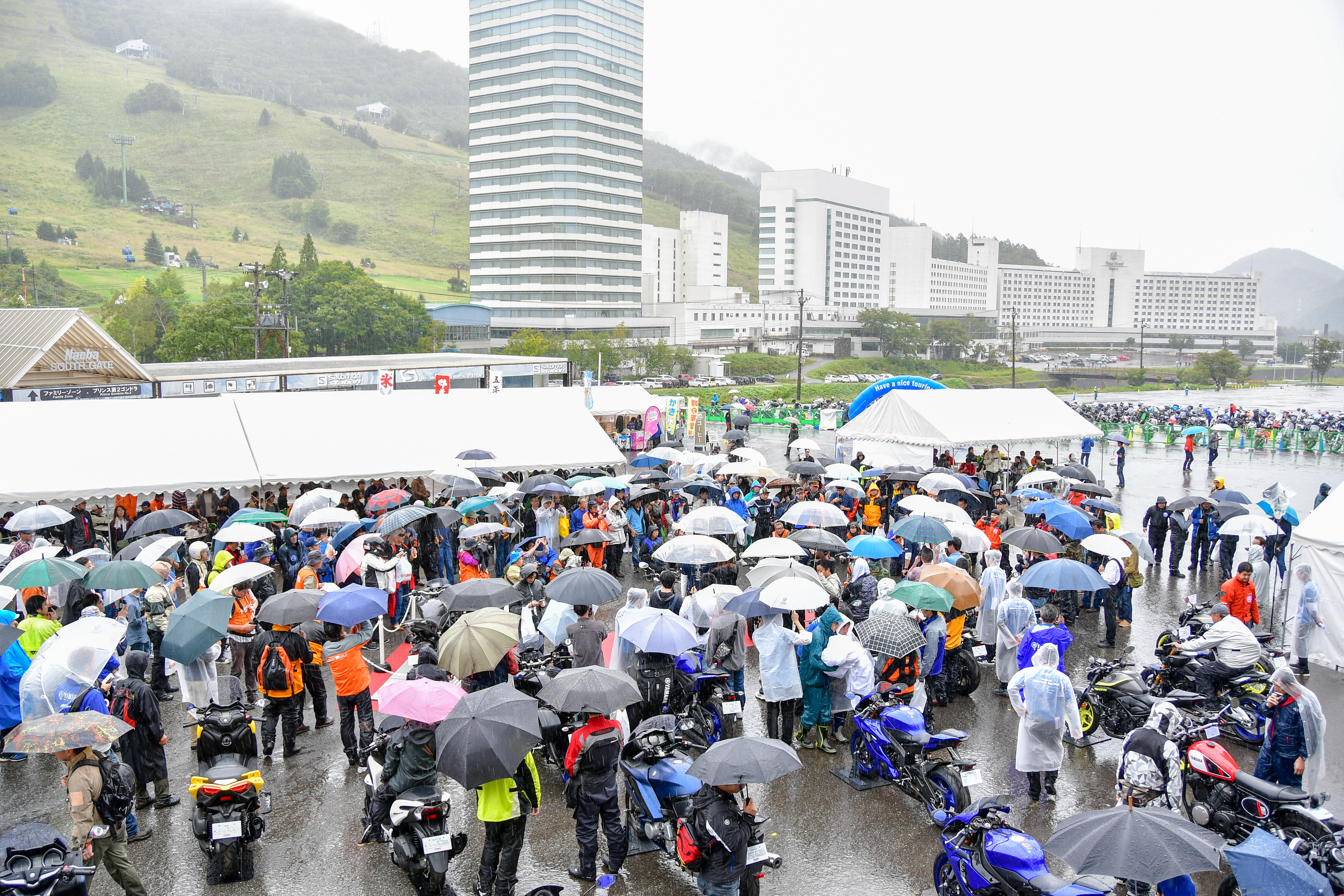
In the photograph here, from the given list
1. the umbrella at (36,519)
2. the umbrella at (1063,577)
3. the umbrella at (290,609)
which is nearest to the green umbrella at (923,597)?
the umbrella at (1063,577)

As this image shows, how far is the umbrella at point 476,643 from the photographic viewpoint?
7605 mm

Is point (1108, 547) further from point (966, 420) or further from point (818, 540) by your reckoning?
point (966, 420)

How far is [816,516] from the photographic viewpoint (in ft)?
46.8

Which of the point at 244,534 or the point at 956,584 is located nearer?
the point at 956,584

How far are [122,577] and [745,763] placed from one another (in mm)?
7662

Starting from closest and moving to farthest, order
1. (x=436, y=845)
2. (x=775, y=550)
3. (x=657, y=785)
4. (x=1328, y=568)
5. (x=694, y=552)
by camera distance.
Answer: (x=436, y=845)
(x=657, y=785)
(x=1328, y=568)
(x=694, y=552)
(x=775, y=550)

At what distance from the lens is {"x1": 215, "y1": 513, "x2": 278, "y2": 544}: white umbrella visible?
38.4 feet

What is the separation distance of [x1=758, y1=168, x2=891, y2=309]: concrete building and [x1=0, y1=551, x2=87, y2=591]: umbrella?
15648cm

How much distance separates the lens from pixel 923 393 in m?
23.9

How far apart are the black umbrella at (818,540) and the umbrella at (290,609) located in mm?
6832

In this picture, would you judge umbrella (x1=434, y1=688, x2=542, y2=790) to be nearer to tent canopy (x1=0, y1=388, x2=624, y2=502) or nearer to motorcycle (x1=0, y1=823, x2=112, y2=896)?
motorcycle (x1=0, y1=823, x2=112, y2=896)

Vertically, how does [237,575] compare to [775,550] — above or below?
above

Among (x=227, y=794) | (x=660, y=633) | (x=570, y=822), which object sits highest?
(x=660, y=633)

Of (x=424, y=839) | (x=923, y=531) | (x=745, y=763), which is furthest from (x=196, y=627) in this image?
(x=923, y=531)
